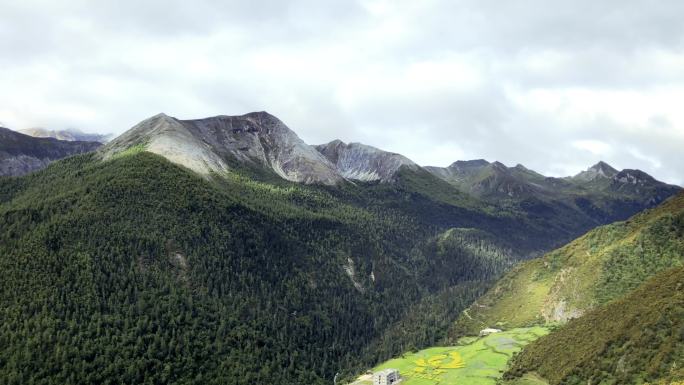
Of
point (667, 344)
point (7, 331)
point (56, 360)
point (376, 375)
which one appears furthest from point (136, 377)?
point (667, 344)

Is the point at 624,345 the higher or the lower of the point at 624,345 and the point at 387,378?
the higher

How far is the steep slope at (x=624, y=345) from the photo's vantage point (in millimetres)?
132775

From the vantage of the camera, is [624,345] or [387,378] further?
[387,378]

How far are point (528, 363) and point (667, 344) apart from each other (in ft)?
166

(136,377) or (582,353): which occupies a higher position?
(582,353)

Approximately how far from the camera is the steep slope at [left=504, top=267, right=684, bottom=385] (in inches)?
5227

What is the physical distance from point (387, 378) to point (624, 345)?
8007 cm

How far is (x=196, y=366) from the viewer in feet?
643

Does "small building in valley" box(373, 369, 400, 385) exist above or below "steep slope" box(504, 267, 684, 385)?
below

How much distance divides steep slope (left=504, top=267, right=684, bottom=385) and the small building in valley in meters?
40.6

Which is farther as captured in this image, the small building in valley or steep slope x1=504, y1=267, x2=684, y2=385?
the small building in valley

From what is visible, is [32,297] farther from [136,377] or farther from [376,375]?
[376,375]

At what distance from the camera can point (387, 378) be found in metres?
190

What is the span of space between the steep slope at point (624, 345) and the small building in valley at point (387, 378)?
4058cm
